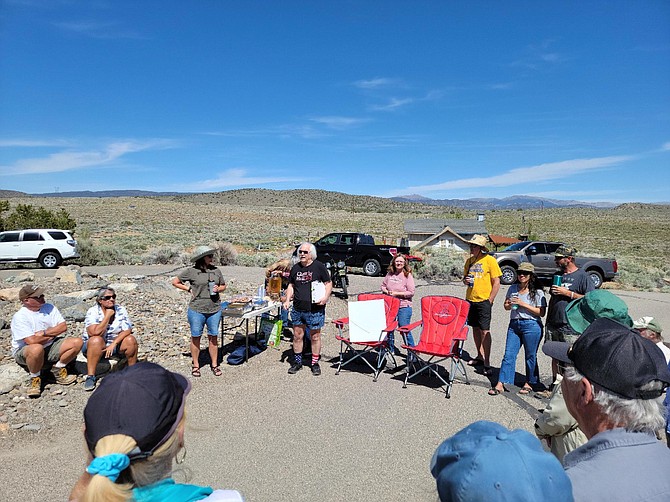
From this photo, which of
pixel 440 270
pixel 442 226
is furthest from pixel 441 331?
pixel 442 226

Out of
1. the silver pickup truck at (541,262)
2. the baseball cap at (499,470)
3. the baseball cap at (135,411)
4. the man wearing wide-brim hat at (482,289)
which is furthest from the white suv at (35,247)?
the baseball cap at (499,470)

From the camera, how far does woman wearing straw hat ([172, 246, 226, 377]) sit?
5.91 meters

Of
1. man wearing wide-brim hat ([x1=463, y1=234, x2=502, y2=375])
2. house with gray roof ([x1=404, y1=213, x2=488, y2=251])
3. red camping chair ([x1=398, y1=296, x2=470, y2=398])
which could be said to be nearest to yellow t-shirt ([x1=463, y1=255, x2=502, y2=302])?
man wearing wide-brim hat ([x1=463, y1=234, x2=502, y2=375])

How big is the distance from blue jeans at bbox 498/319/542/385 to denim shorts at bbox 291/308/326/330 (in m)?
2.39

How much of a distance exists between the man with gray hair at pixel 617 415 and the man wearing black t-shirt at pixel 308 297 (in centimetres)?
447

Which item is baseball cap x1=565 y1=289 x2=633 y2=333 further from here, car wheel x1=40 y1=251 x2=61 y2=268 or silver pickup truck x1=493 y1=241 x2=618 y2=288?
car wheel x1=40 y1=251 x2=61 y2=268

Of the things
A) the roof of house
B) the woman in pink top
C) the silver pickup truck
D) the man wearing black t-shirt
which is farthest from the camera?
the roof of house

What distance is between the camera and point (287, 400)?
17.5 ft

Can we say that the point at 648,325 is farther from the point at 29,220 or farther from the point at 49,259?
the point at 29,220

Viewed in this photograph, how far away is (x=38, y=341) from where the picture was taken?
536cm

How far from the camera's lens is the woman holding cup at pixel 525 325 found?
5352mm

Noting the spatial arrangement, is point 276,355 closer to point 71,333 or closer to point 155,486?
point 71,333

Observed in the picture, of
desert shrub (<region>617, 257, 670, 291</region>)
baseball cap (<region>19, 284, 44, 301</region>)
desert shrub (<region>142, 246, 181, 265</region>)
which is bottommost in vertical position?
desert shrub (<region>617, 257, 670, 291</region>)

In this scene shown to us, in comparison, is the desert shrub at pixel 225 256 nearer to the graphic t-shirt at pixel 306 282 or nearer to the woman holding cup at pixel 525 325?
the graphic t-shirt at pixel 306 282
